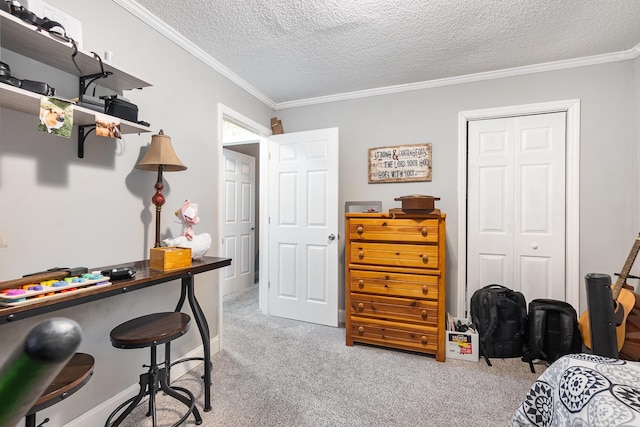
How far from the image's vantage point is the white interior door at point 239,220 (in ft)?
14.6

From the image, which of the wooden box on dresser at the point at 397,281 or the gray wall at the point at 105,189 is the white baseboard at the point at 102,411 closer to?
the gray wall at the point at 105,189

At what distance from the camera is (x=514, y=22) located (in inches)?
86.4

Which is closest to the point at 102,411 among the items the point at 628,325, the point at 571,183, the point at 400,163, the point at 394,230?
the point at 394,230

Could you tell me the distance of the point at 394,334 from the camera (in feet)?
8.93

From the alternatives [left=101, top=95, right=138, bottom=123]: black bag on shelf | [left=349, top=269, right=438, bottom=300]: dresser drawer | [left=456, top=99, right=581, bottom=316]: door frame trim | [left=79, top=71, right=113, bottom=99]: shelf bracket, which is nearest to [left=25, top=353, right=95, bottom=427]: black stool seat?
[left=101, top=95, right=138, bottom=123]: black bag on shelf

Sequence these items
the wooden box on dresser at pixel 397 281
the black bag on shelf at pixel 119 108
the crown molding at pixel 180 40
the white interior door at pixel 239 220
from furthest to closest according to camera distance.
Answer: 1. the white interior door at pixel 239 220
2. the wooden box on dresser at pixel 397 281
3. the crown molding at pixel 180 40
4. the black bag on shelf at pixel 119 108

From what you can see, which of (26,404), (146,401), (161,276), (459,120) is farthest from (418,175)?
(26,404)

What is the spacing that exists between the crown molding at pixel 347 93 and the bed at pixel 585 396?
2.53 metres

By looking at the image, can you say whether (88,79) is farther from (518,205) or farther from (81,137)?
(518,205)

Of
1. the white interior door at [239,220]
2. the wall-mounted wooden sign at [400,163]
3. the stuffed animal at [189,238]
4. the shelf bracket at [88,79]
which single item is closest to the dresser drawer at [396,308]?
the wall-mounted wooden sign at [400,163]

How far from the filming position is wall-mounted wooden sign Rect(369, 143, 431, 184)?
10.4ft

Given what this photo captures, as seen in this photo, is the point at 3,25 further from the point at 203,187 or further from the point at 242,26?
the point at 203,187

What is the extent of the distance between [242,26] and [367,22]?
0.86 m

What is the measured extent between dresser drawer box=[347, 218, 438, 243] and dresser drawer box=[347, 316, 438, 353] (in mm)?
711
